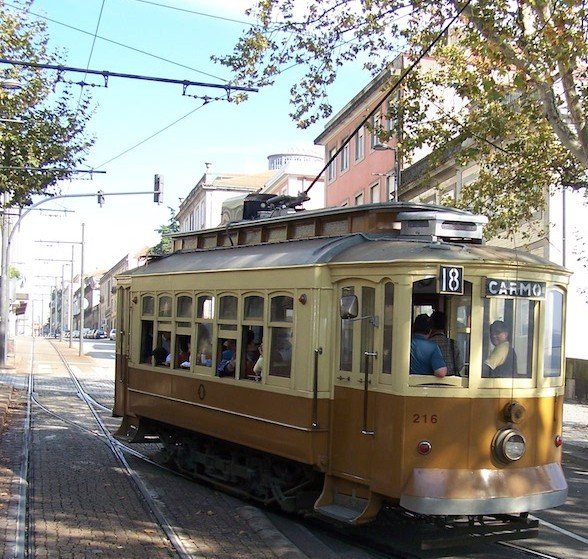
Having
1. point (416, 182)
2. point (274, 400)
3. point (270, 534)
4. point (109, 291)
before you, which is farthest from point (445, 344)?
point (109, 291)

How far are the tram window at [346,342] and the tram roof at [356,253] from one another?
29 cm

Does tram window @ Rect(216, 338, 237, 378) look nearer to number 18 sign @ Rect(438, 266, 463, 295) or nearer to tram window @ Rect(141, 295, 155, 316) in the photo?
tram window @ Rect(141, 295, 155, 316)

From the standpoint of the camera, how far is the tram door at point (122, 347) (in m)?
12.6

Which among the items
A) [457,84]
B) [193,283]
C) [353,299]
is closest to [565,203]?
[457,84]

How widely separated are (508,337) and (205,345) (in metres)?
3.92

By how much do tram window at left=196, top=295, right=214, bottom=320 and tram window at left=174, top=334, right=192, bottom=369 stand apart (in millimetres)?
379

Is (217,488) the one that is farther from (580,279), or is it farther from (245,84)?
(580,279)

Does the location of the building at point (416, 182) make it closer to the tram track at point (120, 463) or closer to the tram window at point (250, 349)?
the tram window at point (250, 349)

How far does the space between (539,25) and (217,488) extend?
7.82m

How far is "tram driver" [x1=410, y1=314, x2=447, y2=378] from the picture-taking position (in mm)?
7173

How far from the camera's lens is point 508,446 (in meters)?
7.14

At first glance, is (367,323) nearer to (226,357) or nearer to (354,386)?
(354,386)

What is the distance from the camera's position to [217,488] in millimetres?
10273

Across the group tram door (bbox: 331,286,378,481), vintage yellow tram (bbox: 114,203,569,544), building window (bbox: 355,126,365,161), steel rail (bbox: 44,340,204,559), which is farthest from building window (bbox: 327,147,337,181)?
tram door (bbox: 331,286,378,481)
